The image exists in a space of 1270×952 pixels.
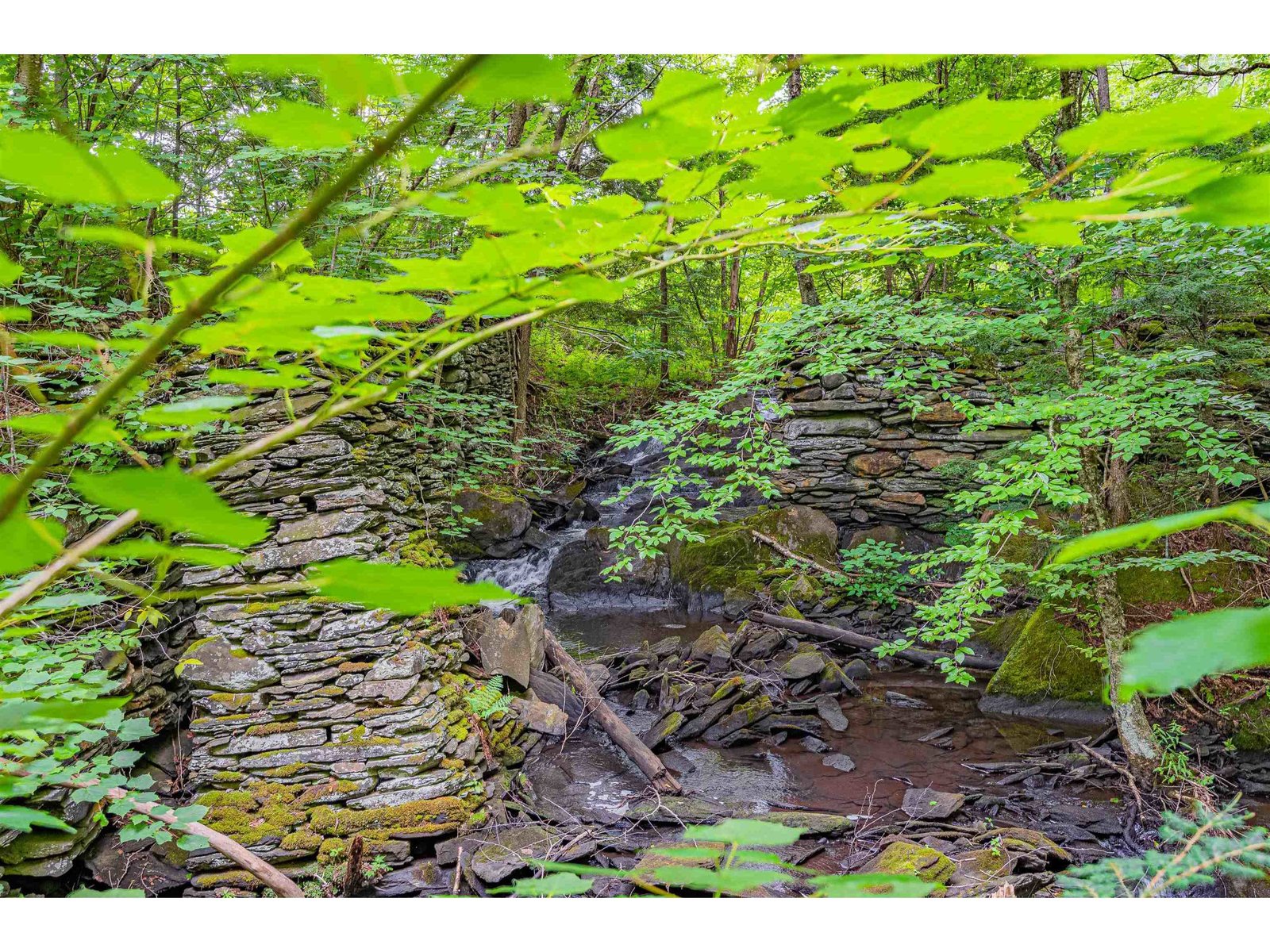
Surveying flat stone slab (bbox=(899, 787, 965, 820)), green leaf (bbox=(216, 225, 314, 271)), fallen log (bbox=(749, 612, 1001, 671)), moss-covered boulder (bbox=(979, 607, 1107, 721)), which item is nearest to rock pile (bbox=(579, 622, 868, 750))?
fallen log (bbox=(749, 612, 1001, 671))

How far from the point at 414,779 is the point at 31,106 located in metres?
2.70

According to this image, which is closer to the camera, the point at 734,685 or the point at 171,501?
the point at 171,501

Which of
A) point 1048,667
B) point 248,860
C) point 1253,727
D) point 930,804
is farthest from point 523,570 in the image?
point 1253,727

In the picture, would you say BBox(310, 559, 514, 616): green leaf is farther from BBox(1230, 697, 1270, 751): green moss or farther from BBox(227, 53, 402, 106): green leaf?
BBox(1230, 697, 1270, 751): green moss

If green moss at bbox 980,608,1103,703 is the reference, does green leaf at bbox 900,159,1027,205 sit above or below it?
above

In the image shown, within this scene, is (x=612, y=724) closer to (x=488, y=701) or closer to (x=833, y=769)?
(x=488, y=701)

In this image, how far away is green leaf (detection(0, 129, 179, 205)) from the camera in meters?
0.31

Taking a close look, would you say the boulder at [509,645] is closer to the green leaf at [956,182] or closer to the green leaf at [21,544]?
the green leaf at [21,544]

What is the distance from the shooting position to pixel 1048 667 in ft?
11.4

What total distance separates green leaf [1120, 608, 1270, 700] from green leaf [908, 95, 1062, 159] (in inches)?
11.1

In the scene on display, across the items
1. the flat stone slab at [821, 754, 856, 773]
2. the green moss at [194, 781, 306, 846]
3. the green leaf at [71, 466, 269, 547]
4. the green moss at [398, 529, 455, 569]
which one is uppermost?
the green leaf at [71, 466, 269, 547]

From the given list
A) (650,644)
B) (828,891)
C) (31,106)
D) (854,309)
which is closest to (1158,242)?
(854,309)

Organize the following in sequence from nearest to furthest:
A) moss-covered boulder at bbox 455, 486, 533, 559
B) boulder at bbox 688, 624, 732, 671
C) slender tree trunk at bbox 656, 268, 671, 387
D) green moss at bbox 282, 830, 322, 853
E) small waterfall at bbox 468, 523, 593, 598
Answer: green moss at bbox 282, 830, 322, 853 → boulder at bbox 688, 624, 732, 671 → small waterfall at bbox 468, 523, 593, 598 → moss-covered boulder at bbox 455, 486, 533, 559 → slender tree trunk at bbox 656, 268, 671, 387

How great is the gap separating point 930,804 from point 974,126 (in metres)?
2.87
